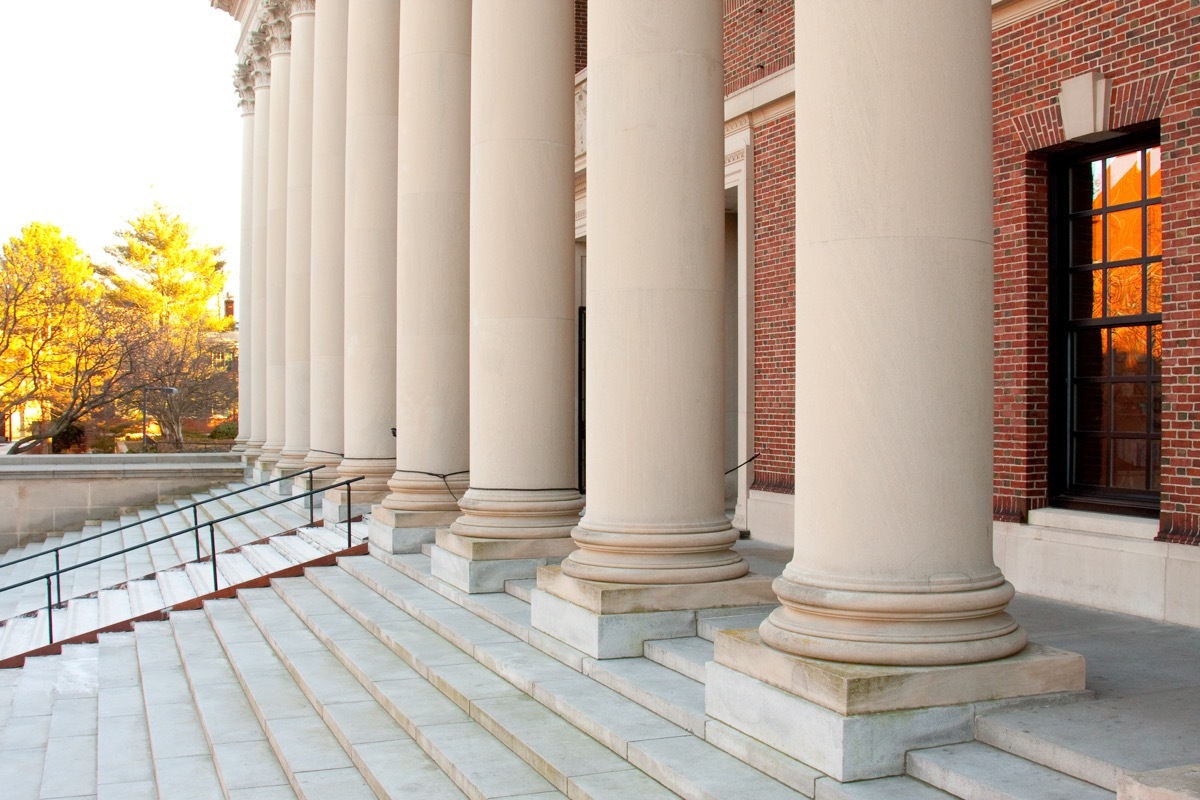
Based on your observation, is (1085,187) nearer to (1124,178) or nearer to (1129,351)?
(1124,178)

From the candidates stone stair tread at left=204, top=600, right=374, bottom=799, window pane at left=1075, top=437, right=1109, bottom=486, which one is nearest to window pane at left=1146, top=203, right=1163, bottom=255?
window pane at left=1075, top=437, right=1109, bottom=486

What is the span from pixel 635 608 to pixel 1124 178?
24.8 ft

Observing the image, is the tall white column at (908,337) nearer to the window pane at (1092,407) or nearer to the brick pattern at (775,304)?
the window pane at (1092,407)

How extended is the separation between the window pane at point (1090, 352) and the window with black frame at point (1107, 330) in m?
0.01

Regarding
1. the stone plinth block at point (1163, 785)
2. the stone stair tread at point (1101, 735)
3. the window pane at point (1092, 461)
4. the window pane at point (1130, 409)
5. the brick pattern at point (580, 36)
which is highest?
the brick pattern at point (580, 36)

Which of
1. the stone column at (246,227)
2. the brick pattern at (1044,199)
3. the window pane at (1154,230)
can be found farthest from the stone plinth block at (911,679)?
the stone column at (246,227)

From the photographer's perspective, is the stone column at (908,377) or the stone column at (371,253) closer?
the stone column at (908,377)

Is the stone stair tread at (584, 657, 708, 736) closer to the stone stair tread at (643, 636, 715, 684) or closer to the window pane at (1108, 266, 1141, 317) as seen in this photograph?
the stone stair tread at (643, 636, 715, 684)

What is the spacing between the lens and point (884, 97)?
25.1 ft

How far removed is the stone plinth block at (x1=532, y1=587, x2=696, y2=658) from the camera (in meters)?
11.0

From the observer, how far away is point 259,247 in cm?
3781

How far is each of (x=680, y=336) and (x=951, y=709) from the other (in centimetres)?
481

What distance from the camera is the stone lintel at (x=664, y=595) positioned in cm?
1111

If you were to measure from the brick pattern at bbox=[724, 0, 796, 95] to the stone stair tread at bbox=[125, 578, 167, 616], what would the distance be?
42.9 feet
